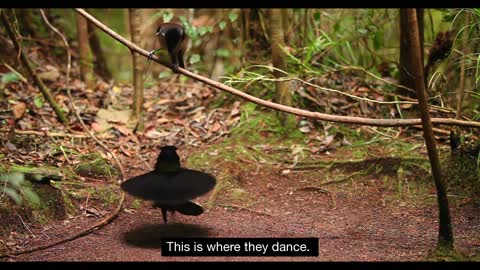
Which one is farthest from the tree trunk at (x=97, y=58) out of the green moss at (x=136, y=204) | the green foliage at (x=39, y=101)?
the green moss at (x=136, y=204)

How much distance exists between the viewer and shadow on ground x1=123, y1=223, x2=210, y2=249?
307 centimetres

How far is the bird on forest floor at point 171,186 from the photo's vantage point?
3.11 meters

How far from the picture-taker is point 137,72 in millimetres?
4812

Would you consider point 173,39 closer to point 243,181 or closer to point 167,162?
point 167,162

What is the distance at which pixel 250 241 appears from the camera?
9.81 ft

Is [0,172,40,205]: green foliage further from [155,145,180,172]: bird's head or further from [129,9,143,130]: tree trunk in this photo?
[129,9,143,130]: tree trunk

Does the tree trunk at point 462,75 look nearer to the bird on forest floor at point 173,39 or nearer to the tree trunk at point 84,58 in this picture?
the bird on forest floor at point 173,39

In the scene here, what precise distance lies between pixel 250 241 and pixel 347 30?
2.98 meters

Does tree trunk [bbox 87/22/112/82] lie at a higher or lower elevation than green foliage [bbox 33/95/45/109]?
higher

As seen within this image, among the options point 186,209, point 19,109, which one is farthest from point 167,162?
point 19,109

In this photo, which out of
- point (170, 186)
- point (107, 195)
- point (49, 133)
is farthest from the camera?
point (49, 133)

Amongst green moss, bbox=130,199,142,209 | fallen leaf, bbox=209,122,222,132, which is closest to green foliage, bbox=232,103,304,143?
fallen leaf, bbox=209,122,222,132

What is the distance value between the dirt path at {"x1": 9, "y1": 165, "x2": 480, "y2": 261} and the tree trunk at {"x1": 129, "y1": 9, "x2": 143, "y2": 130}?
1459 mm

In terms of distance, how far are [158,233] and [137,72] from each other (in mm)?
1943
